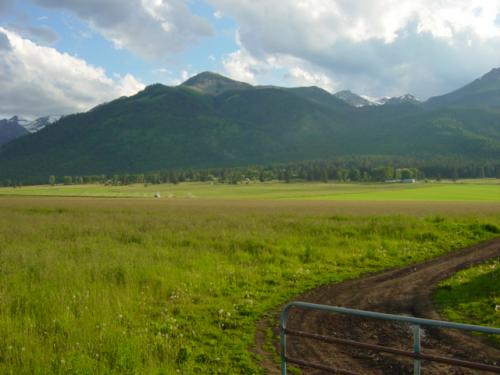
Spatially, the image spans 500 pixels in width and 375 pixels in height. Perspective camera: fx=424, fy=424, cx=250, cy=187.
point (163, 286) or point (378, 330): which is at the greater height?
point (163, 286)

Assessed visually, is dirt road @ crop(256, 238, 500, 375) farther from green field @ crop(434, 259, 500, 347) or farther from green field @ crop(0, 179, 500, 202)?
green field @ crop(0, 179, 500, 202)

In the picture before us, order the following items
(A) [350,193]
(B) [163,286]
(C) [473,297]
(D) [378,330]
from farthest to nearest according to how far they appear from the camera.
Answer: (A) [350,193] → (B) [163,286] → (C) [473,297] → (D) [378,330]

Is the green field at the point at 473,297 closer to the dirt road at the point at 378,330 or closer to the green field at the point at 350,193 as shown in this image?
the dirt road at the point at 378,330

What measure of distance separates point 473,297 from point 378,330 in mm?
4643

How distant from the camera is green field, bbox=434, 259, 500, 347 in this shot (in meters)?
11.5

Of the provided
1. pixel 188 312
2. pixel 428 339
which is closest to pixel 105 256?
pixel 188 312

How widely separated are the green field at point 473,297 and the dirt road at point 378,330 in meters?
0.42

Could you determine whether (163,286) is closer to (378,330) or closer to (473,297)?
(378,330)

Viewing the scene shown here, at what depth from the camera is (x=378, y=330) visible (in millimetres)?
10594

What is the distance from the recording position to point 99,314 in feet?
34.5

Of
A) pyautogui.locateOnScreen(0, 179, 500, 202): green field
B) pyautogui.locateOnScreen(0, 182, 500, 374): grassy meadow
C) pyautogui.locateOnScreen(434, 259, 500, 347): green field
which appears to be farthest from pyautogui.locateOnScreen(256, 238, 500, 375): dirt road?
pyautogui.locateOnScreen(0, 179, 500, 202): green field

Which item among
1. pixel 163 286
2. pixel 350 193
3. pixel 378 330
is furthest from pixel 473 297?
pixel 350 193

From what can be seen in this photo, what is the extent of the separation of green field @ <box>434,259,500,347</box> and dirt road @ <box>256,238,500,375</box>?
1.38 feet

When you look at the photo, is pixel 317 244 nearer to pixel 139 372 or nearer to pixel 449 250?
pixel 449 250
